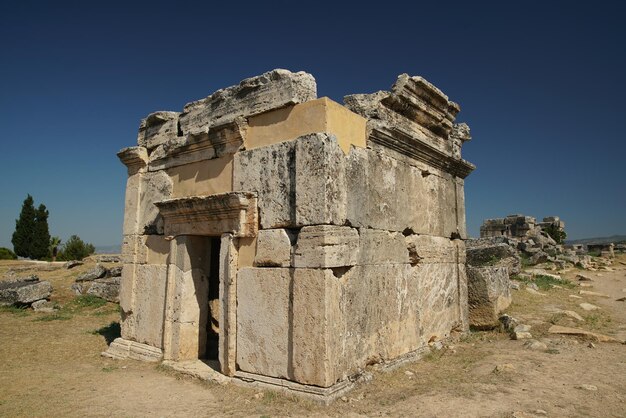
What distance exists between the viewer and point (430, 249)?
6.43 meters

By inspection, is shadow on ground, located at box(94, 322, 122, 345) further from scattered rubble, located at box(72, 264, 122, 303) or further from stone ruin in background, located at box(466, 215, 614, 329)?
stone ruin in background, located at box(466, 215, 614, 329)

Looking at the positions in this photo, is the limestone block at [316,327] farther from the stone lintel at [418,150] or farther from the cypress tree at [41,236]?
the cypress tree at [41,236]

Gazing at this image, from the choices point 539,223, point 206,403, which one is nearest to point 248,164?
point 206,403

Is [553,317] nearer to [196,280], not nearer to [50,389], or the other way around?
[196,280]

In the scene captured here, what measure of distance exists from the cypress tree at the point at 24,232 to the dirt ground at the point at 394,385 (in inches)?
1041

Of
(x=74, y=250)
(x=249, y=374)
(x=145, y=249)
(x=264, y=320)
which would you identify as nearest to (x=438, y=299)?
(x=264, y=320)

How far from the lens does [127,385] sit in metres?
5.04

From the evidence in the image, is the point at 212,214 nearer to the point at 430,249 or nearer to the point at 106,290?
the point at 430,249

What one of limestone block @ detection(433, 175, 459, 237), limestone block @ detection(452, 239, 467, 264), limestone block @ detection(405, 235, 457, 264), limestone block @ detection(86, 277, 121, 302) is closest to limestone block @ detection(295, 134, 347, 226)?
limestone block @ detection(405, 235, 457, 264)

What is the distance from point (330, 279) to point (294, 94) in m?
2.11

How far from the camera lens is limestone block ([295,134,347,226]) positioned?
14.5ft

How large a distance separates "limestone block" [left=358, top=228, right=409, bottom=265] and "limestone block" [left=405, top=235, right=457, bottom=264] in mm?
185

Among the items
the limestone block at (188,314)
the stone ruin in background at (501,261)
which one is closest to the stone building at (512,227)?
the stone ruin in background at (501,261)

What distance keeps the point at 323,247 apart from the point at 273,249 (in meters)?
0.69
